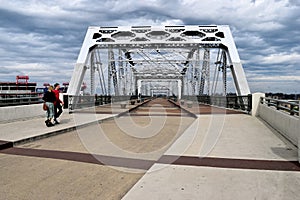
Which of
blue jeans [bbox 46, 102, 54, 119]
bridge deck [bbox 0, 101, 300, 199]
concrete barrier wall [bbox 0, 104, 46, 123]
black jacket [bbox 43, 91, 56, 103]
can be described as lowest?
bridge deck [bbox 0, 101, 300, 199]

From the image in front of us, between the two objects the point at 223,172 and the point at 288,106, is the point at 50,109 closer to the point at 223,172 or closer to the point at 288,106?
the point at 223,172

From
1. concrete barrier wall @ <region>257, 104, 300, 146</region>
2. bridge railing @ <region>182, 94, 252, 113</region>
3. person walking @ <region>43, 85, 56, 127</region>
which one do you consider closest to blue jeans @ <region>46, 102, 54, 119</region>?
person walking @ <region>43, 85, 56, 127</region>

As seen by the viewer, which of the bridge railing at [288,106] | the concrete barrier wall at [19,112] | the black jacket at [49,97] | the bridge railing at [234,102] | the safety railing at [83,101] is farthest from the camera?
the safety railing at [83,101]

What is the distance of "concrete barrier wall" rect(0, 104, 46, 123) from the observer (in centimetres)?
1350

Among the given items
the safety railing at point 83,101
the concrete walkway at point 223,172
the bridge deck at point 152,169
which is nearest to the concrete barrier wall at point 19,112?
the bridge deck at point 152,169

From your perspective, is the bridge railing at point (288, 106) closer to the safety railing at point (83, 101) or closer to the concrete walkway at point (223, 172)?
the concrete walkway at point (223, 172)

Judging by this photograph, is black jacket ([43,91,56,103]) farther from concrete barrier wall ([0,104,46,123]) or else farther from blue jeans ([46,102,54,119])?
concrete barrier wall ([0,104,46,123])

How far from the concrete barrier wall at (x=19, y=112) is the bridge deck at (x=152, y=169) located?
417 cm

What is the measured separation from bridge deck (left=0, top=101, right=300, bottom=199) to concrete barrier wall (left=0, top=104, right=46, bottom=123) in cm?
417

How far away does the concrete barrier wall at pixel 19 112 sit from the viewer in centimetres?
1350

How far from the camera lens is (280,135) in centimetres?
990

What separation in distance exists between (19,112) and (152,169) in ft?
36.9

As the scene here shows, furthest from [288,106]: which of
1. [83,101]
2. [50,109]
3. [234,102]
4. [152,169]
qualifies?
[83,101]

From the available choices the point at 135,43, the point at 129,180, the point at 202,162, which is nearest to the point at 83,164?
the point at 129,180
